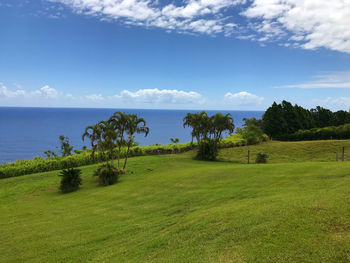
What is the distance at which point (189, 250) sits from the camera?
5715 millimetres

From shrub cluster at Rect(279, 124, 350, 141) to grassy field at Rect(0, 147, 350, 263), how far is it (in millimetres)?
28673

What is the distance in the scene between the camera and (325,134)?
37.0m

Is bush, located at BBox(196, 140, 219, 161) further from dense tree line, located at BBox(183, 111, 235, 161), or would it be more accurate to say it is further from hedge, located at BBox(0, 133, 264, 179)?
hedge, located at BBox(0, 133, 264, 179)

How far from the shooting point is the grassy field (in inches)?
208

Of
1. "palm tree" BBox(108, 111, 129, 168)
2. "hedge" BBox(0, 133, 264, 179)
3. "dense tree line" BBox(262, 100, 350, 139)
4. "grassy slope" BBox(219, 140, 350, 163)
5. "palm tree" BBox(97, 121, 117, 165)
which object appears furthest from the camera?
"dense tree line" BBox(262, 100, 350, 139)

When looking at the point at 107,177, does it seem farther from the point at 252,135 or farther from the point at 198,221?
the point at 252,135

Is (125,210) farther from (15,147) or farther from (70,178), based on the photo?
(15,147)

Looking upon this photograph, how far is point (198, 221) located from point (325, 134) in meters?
37.3

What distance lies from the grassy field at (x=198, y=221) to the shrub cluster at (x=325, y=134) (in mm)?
28673

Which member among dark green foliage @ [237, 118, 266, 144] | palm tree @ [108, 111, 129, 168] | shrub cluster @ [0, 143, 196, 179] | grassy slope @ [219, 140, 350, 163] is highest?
palm tree @ [108, 111, 129, 168]

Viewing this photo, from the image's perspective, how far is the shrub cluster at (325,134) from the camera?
3525 centimetres

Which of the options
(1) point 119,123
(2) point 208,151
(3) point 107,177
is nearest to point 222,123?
(2) point 208,151

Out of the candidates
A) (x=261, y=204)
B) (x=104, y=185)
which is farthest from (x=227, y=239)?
(x=104, y=185)

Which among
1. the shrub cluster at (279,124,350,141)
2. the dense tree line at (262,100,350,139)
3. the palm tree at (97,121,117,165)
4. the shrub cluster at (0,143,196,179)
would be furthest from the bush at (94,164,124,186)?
the dense tree line at (262,100,350,139)
